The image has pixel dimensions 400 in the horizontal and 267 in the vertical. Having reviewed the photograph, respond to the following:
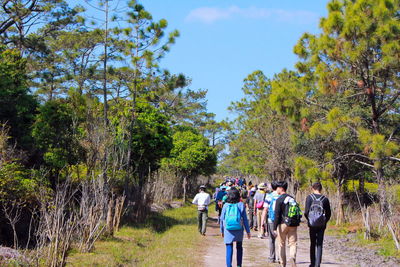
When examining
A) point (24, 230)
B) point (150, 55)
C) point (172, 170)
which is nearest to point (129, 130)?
point (150, 55)

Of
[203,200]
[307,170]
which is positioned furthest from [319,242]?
[203,200]

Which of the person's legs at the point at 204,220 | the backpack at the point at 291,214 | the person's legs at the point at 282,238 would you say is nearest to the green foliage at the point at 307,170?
the person's legs at the point at 204,220

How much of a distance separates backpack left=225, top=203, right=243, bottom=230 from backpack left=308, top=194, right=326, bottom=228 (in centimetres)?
136

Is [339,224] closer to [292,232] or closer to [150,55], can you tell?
[150,55]

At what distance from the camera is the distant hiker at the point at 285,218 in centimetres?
830

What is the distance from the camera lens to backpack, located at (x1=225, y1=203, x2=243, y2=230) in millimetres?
8281

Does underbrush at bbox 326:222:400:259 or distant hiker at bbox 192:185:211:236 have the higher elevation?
distant hiker at bbox 192:185:211:236

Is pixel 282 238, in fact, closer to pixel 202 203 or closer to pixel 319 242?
pixel 319 242

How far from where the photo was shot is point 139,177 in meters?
19.9

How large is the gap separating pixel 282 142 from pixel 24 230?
18.8 meters

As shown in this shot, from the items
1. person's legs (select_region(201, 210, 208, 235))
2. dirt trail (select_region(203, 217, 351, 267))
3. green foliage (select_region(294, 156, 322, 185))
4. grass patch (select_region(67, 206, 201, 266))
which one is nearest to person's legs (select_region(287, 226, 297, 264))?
dirt trail (select_region(203, 217, 351, 267))

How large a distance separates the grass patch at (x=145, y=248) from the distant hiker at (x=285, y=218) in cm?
215

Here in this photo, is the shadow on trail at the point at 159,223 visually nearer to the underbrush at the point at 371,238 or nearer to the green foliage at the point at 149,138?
the green foliage at the point at 149,138

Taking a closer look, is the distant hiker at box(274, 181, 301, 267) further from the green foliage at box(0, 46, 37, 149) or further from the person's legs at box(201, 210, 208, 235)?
the green foliage at box(0, 46, 37, 149)
